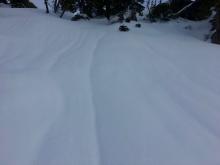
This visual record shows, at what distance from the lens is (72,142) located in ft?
6.86

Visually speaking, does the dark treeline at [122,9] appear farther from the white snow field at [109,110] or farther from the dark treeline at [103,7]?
the white snow field at [109,110]

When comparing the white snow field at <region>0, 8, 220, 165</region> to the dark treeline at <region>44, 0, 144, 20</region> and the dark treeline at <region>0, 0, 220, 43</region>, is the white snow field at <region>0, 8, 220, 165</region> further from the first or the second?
the dark treeline at <region>44, 0, 144, 20</region>

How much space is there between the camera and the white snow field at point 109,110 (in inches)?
77.0

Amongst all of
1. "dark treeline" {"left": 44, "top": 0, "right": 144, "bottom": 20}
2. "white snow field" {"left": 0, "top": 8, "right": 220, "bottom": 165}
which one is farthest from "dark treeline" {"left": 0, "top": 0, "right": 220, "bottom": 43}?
"white snow field" {"left": 0, "top": 8, "right": 220, "bottom": 165}

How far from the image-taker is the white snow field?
6.41 feet

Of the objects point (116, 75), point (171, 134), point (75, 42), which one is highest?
point (171, 134)

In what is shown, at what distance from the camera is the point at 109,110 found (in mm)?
2639

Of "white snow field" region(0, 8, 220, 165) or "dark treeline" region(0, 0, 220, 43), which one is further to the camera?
"dark treeline" region(0, 0, 220, 43)

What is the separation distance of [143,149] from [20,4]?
710 inches

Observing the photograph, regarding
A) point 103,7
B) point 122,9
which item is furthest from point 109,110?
point 103,7

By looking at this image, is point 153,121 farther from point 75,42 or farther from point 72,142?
point 75,42

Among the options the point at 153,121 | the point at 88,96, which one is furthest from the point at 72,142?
the point at 88,96

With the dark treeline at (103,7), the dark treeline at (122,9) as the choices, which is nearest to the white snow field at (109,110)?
the dark treeline at (122,9)

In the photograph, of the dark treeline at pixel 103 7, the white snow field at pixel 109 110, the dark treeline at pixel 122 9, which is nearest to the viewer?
the white snow field at pixel 109 110
